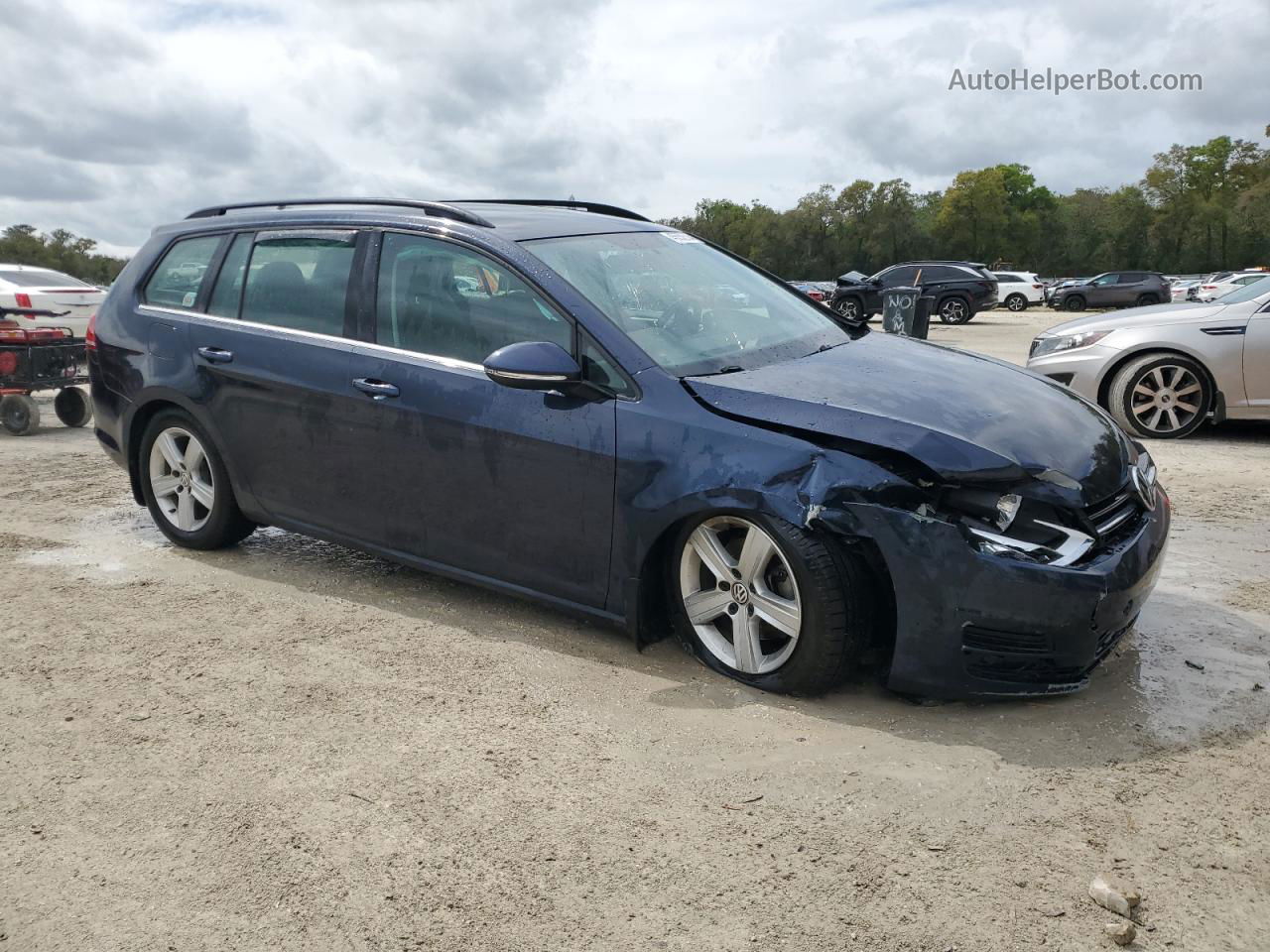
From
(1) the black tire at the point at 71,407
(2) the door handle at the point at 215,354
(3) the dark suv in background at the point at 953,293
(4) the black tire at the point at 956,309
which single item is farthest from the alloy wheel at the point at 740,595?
(4) the black tire at the point at 956,309

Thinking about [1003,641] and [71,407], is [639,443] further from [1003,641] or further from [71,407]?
[71,407]

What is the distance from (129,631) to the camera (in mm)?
4555

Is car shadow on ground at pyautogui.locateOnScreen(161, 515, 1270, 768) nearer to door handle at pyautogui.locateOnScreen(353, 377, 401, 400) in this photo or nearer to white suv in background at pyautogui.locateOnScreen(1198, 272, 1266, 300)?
door handle at pyautogui.locateOnScreen(353, 377, 401, 400)

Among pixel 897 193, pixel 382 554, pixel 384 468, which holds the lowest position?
pixel 382 554

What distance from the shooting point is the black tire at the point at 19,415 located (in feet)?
33.2

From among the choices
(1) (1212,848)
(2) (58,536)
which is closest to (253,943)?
(1) (1212,848)

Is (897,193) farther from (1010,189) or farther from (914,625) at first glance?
(914,625)

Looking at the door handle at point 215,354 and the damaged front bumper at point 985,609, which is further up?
the door handle at point 215,354

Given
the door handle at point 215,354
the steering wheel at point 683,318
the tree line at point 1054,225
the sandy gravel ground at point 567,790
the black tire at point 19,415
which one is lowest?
the sandy gravel ground at point 567,790

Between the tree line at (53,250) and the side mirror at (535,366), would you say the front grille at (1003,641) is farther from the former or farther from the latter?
the tree line at (53,250)

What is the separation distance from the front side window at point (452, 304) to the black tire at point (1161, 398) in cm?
613

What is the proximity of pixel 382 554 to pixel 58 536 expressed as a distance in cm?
243

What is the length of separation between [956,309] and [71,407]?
24.3m

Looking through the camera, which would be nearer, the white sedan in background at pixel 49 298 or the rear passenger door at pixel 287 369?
the rear passenger door at pixel 287 369
